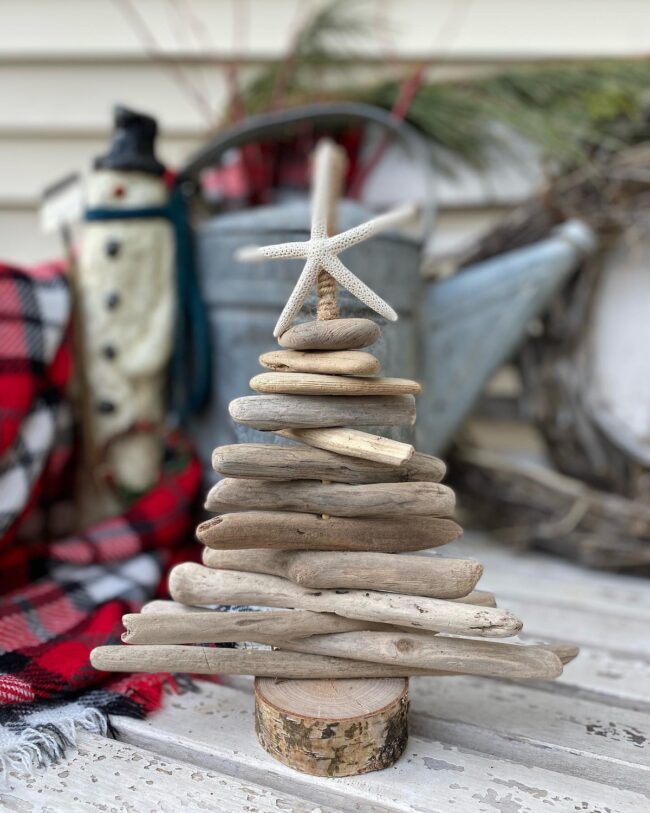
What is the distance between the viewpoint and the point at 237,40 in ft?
5.13

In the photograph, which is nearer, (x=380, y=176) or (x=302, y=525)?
(x=302, y=525)

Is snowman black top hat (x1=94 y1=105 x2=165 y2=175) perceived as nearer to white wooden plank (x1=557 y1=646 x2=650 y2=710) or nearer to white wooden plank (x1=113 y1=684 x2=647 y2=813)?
white wooden plank (x1=113 y1=684 x2=647 y2=813)

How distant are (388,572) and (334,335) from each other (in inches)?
8.3

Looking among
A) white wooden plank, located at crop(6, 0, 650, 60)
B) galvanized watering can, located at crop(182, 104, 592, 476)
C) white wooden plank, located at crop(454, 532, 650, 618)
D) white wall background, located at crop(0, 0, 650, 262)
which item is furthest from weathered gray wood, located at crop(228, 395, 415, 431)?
white wooden plank, located at crop(6, 0, 650, 60)

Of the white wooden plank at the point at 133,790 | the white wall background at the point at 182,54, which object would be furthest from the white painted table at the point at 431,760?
the white wall background at the point at 182,54

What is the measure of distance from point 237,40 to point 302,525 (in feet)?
4.12

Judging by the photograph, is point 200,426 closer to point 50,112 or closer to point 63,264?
point 63,264

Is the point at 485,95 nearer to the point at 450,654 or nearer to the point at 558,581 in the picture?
the point at 558,581

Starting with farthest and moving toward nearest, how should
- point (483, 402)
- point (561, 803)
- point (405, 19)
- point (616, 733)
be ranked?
1. point (483, 402)
2. point (405, 19)
3. point (616, 733)
4. point (561, 803)

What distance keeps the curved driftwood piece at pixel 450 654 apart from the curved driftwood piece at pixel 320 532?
3.1 inches

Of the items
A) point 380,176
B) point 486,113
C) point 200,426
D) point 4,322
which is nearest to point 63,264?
point 4,322

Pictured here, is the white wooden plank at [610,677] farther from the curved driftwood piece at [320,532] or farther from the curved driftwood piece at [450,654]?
the curved driftwood piece at [320,532]

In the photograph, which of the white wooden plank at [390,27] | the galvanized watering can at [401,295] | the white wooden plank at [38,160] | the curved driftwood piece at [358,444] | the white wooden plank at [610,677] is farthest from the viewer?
the white wooden plank at [38,160]

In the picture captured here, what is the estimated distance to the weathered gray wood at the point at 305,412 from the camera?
64 centimetres
